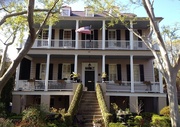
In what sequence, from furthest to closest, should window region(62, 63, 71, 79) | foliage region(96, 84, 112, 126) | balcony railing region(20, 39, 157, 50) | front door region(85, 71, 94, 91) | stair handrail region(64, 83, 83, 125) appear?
window region(62, 63, 71, 79) → front door region(85, 71, 94, 91) → balcony railing region(20, 39, 157, 50) → stair handrail region(64, 83, 83, 125) → foliage region(96, 84, 112, 126)

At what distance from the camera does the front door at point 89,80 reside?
18922mm

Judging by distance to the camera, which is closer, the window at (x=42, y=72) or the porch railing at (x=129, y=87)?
the porch railing at (x=129, y=87)

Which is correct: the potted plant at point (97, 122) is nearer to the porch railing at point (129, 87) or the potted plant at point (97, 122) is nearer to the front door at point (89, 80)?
the porch railing at point (129, 87)

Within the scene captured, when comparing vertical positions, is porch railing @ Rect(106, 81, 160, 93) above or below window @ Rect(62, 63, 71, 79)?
below

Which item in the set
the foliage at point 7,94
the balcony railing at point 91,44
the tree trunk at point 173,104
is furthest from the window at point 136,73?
the foliage at point 7,94

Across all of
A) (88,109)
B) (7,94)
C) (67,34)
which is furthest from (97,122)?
(67,34)

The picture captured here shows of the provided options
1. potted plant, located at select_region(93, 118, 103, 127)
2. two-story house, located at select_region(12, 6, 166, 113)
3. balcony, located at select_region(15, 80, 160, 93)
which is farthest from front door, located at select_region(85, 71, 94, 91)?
potted plant, located at select_region(93, 118, 103, 127)

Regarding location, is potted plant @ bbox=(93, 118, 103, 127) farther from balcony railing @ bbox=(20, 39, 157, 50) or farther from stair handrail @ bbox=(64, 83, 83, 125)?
balcony railing @ bbox=(20, 39, 157, 50)

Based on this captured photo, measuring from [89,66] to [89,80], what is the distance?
1.33 meters

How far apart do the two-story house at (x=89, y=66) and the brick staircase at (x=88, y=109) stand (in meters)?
1.39

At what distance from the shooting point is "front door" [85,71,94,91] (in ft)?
62.1

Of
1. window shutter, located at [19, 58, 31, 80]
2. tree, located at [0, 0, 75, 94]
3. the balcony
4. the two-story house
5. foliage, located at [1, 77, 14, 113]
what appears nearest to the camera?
tree, located at [0, 0, 75, 94]

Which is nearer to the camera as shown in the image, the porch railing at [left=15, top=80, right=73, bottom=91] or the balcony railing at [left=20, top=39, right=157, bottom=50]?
the porch railing at [left=15, top=80, right=73, bottom=91]

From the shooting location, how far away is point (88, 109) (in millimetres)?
14219
